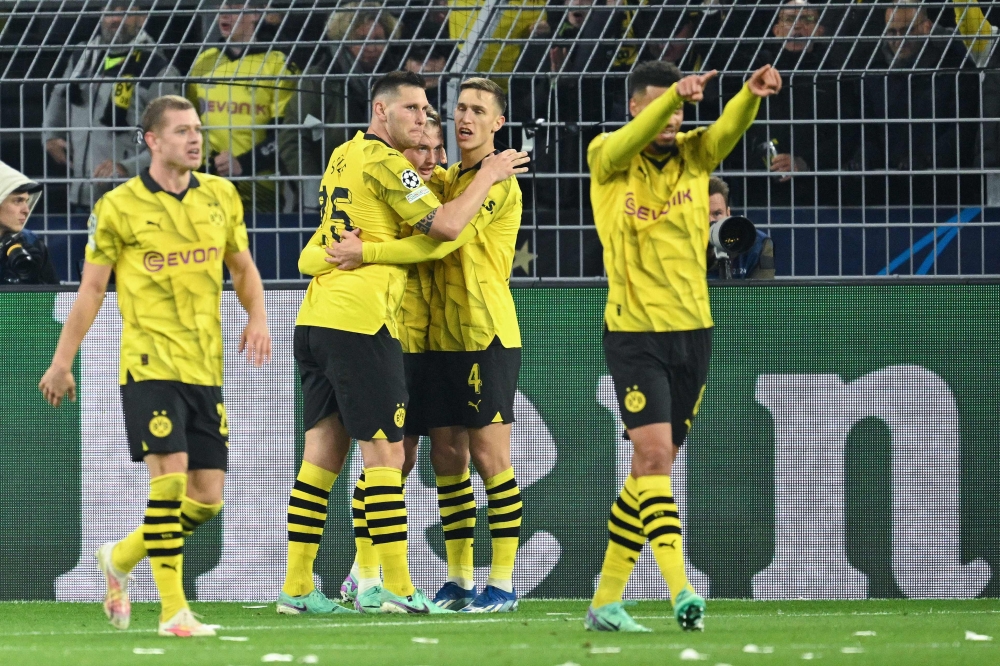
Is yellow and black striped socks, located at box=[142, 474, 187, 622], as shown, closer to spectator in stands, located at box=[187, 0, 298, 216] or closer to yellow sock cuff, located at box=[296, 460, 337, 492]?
yellow sock cuff, located at box=[296, 460, 337, 492]

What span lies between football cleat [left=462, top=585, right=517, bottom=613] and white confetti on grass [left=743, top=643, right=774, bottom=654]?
1.78 metres

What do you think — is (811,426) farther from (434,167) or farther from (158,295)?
(158,295)

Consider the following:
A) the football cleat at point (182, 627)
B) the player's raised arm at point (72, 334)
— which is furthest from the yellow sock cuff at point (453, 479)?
the player's raised arm at point (72, 334)

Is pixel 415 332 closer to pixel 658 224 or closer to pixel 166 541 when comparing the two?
pixel 658 224

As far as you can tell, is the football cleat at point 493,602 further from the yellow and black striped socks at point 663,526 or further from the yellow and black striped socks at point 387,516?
the yellow and black striped socks at point 663,526

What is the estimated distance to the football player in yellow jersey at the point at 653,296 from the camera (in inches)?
236

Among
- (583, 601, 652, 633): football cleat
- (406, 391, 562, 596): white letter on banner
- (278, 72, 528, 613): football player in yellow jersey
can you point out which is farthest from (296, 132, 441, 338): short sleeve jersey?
(583, 601, 652, 633): football cleat

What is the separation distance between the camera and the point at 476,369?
712 cm

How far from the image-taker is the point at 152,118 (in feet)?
19.9

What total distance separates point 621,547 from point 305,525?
4.92ft

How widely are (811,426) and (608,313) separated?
82.2 inches

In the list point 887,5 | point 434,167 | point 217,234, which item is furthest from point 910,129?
point 217,234

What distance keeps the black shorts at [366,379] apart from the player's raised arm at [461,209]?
43 cm

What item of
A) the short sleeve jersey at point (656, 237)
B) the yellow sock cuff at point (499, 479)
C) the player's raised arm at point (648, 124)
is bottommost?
the yellow sock cuff at point (499, 479)
